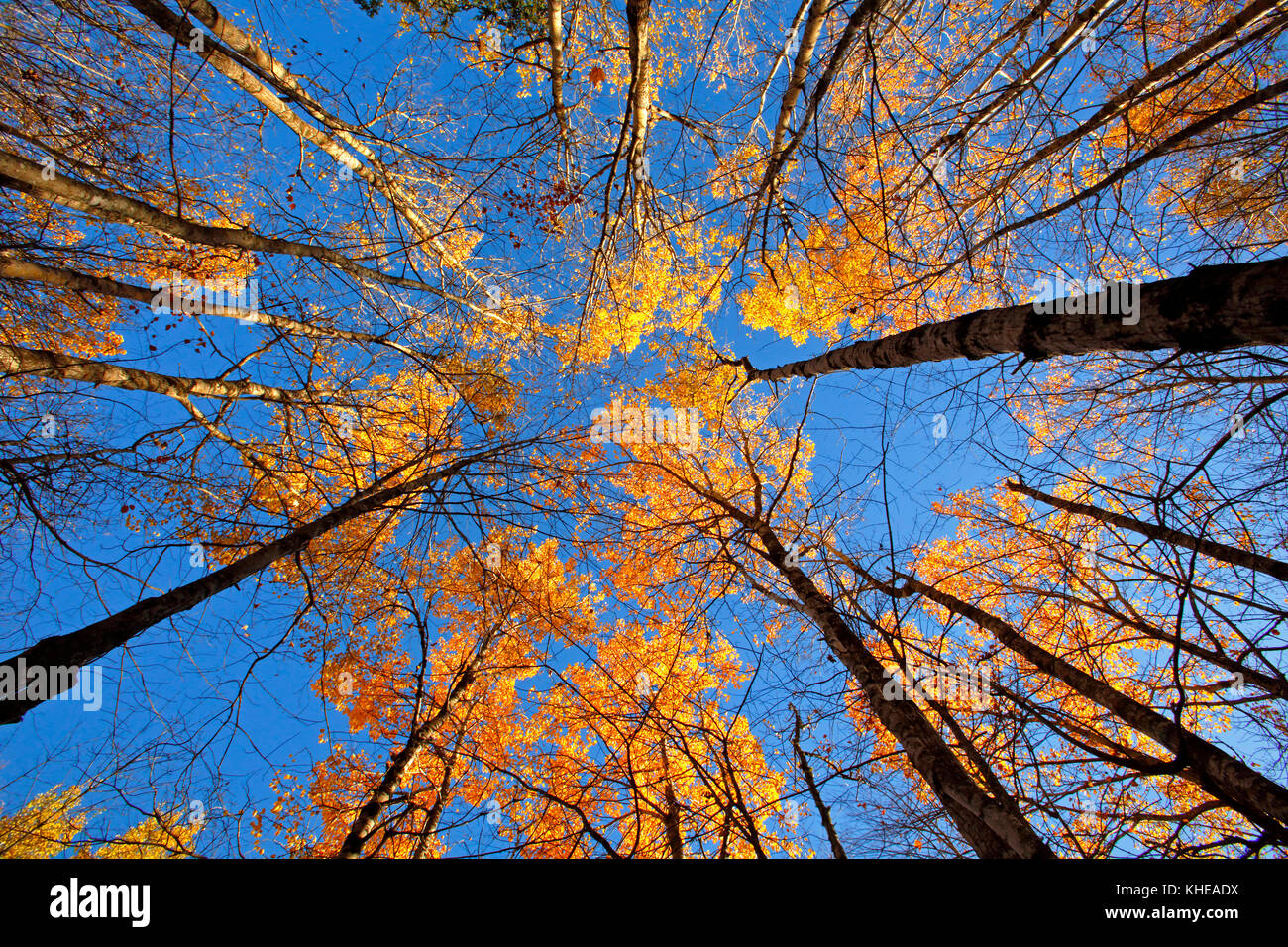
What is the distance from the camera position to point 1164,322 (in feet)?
5.39

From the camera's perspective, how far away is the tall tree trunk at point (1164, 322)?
4.82ft

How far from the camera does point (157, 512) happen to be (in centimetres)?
392

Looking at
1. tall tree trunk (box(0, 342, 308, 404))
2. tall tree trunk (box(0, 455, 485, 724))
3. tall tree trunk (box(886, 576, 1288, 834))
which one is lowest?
tall tree trunk (box(886, 576, 1288, 834))

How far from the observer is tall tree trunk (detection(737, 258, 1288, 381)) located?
147cm

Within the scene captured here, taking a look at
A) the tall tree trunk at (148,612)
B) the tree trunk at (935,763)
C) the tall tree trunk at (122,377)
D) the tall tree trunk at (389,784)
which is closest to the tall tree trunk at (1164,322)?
the tree trunk at (935,763)

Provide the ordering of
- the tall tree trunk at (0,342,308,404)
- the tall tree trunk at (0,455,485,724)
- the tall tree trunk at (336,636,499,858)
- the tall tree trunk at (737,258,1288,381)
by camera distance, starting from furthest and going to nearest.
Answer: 1. the tall tree trunk at (336,636,499,858)
2. the tall tree trunk at (0,342,308,404)
3. the tall tree trunk at (0,455,485,724)
4. the tall tree trunk at (737,258,1288,381)

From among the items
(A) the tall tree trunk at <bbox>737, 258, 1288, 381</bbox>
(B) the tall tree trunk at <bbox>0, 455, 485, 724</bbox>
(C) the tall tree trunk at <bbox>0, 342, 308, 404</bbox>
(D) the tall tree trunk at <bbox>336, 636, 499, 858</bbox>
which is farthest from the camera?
(D) the tall tree trunk at <bbox>336, 636, 499, 858</bbox>

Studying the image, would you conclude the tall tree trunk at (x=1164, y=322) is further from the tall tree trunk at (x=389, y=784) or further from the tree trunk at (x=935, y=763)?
the tall tree trunk at (x=389, y=784)

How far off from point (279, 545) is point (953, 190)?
5.63m

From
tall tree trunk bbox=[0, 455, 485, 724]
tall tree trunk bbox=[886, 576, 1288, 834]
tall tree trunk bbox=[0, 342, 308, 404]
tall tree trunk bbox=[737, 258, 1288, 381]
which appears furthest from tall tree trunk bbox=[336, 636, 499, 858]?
tall tree trunk bbox=[886, 576, 1288, 834]

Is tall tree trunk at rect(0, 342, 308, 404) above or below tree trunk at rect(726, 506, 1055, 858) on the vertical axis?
above

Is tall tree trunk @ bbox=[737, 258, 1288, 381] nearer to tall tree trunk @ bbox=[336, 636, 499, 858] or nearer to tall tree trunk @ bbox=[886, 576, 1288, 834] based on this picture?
tall tree trunk @ bbox=[886, 576, 1288, 834]
